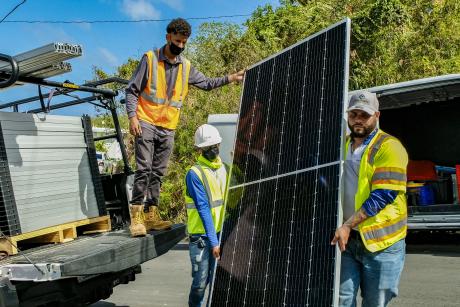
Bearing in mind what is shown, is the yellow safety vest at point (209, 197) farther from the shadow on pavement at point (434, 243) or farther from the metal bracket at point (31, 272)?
the shadow on pavement at point (434, 243)

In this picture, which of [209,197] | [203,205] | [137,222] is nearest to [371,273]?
[203,205]

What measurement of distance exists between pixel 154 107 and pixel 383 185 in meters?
3.13

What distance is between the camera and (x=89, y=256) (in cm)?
522

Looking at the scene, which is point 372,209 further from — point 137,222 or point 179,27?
point 179,27

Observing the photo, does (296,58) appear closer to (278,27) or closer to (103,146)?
(103,146)

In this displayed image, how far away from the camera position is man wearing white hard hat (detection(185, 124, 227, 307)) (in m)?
5.73

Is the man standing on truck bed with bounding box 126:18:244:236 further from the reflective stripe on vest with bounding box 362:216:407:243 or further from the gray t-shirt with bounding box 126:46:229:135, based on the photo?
the reflective stripe on vest with bounding box 362:216:407:243

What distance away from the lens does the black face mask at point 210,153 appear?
5.91 meters

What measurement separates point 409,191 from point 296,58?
7.08 metres

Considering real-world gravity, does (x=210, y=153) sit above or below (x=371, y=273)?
above

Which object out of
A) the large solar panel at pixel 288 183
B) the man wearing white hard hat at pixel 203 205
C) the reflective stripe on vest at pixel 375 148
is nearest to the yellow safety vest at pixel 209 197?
the man wearing white hard hat at pixel 203 205

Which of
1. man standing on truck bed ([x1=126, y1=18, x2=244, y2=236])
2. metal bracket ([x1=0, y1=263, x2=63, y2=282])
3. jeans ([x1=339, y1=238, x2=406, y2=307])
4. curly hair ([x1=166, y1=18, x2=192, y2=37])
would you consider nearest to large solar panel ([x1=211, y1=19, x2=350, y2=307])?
jeans ([x1=339, y1=238, x2=406, y2=307])

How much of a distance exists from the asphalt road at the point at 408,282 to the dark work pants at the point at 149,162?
6.29 feet

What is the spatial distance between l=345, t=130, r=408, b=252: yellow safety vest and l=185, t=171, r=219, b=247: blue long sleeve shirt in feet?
5.81
